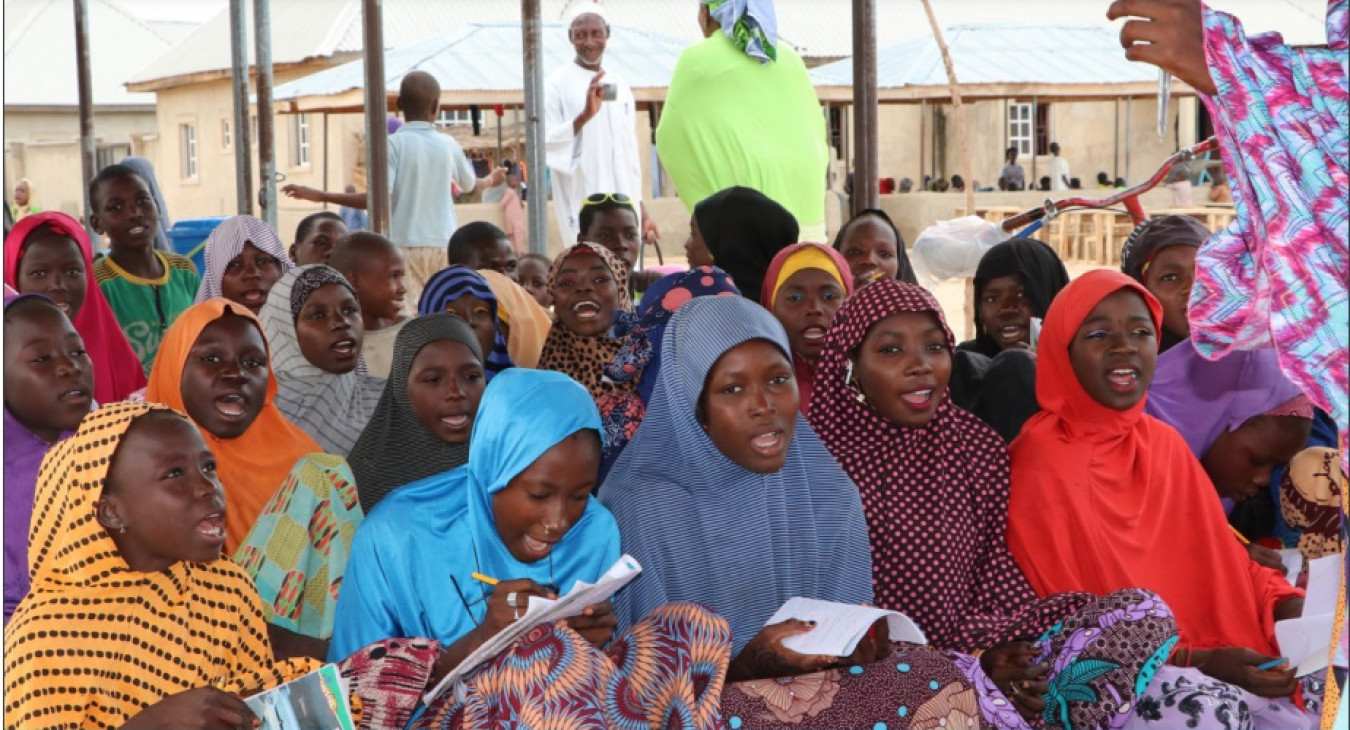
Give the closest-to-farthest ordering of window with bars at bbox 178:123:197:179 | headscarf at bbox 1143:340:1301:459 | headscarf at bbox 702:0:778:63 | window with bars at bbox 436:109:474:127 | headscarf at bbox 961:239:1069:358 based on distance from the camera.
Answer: headscarf at bbox 1143:340:1301:459
headscarf at bbox 961:239:1069:358
headscarf at bbox 702:0:778:63
window with bars at bbox 436:109:474:127
window with bars at bbox 178:123:197:179

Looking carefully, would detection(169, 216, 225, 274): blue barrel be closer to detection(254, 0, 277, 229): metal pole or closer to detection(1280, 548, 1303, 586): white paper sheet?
detection(254, 0, 277, 229): metal pole

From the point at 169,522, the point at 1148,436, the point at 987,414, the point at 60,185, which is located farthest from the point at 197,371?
the point at 60,185

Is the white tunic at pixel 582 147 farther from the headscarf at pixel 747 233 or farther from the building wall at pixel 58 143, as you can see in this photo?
the building wall at pixel 58 143

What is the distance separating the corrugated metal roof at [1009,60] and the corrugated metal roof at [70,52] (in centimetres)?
2034

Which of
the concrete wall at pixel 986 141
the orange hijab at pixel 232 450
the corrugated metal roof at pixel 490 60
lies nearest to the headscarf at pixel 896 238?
the orange hijab at pixel 232 450

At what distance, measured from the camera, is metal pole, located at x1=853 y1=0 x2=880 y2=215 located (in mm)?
6402

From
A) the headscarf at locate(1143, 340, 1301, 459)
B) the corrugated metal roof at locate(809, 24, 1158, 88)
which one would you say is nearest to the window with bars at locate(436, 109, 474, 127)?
the corrugated metal roof at locate(809, 24, 1158, 88)

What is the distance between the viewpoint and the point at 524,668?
285 cm

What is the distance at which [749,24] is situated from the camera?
6.28m

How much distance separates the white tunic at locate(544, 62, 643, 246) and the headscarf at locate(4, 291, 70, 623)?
14.9 ft

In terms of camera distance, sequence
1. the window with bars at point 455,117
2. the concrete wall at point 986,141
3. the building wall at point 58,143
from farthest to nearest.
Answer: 1. the building wall at point 58,143
2. the concrete wall at point 986,141
3. the window with bars at point 455,117

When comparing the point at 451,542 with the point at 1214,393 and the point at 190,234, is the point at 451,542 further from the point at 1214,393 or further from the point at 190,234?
the point at 190,234

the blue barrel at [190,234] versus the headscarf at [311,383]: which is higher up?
the blue barrel at [190,234]

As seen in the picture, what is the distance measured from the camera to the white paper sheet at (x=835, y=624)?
3031mm
